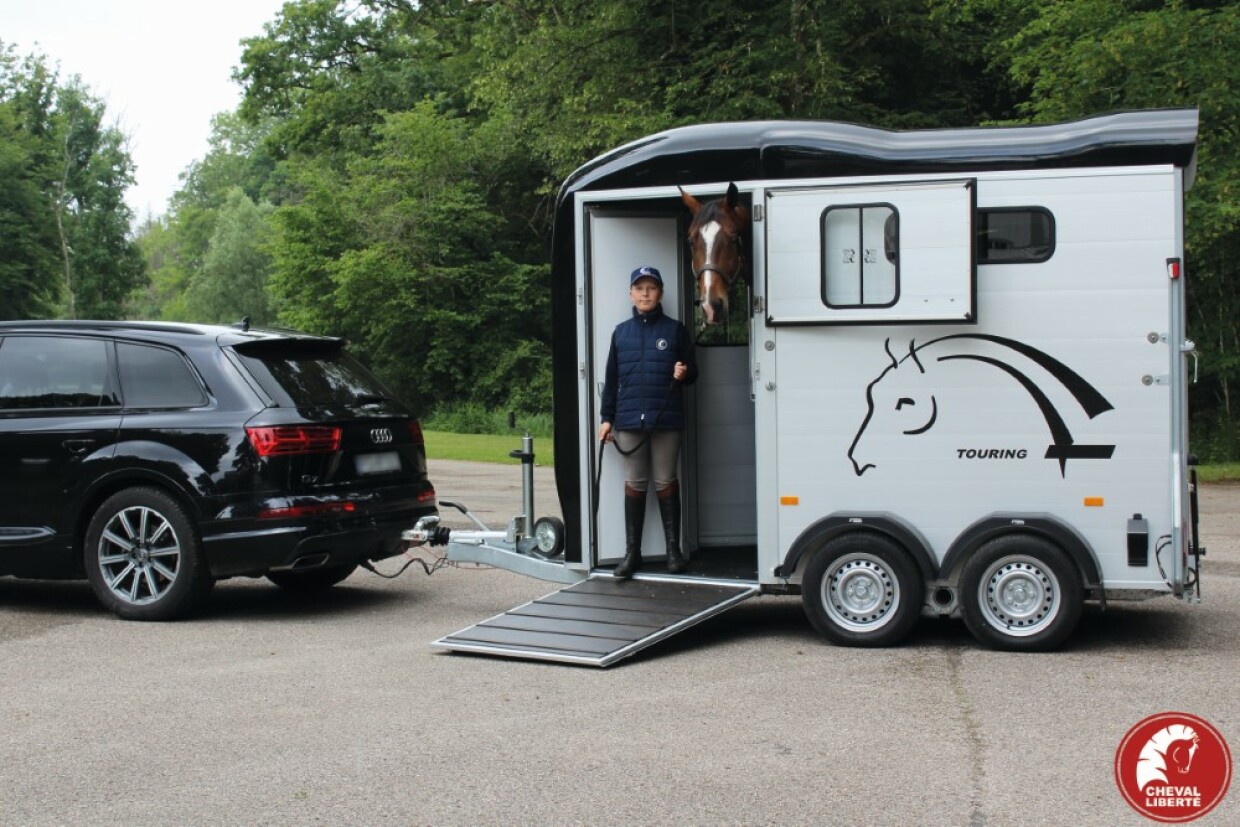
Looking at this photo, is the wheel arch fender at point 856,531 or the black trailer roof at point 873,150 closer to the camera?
the black trailer roof at point 873,150

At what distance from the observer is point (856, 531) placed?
7570 millimetres

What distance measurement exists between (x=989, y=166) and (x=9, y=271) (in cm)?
4721

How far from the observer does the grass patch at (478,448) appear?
23.1 m

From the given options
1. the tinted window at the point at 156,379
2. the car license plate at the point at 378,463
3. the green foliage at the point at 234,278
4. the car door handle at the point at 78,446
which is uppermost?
the green foliage at the point at 234,278

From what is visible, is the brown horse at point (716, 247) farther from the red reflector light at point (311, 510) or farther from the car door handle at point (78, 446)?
the car door handle at point (78, 446)

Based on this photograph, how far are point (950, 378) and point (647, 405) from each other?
1811 millimetres

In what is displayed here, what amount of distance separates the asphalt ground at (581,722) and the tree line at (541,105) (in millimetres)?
12155

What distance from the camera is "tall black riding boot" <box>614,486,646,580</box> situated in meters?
8.34

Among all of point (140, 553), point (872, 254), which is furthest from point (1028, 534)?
point (140, 553)

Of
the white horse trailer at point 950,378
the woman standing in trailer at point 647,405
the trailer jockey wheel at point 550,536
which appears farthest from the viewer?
the trailer jockey wheel at point 550,536

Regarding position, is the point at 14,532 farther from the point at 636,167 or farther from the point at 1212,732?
the point at 1212,732

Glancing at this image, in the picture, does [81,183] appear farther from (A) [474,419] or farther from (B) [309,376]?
(B) [309,376]

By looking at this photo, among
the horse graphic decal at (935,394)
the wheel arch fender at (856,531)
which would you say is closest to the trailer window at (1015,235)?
the horse graphic decal at (935,394)

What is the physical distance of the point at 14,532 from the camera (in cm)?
870
